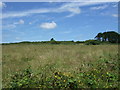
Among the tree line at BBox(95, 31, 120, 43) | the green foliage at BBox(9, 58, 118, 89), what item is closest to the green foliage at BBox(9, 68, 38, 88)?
the green foliage at BBox(9, 58, 118, 89)

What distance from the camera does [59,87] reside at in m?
4.69

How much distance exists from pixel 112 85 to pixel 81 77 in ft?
3.58

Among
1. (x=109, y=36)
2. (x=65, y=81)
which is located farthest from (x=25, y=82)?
(x=109, y=36)

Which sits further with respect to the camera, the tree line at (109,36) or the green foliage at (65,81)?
the tree line at (109,36)

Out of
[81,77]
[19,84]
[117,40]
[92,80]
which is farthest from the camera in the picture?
[117,40]

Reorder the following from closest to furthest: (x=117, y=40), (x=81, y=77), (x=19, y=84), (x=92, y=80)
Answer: (x=19, y=84) → (x=92, y=80) → (x=81, y=77) → (x=117, y=40)

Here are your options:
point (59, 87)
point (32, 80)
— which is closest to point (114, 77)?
point (59, 87)

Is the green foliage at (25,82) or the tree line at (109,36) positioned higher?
the tree line at (109,36)

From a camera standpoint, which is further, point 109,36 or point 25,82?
point 109,36

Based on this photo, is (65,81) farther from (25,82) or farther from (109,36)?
(109,36)

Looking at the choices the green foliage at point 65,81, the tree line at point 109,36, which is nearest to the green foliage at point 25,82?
the green foliage at point 65,81

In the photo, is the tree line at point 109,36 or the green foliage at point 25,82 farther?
the tree line at point 109,36

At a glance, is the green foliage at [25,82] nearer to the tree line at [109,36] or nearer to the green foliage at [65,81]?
the green foliage at [65,81]

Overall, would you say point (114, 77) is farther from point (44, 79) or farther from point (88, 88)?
point (44, 79)
